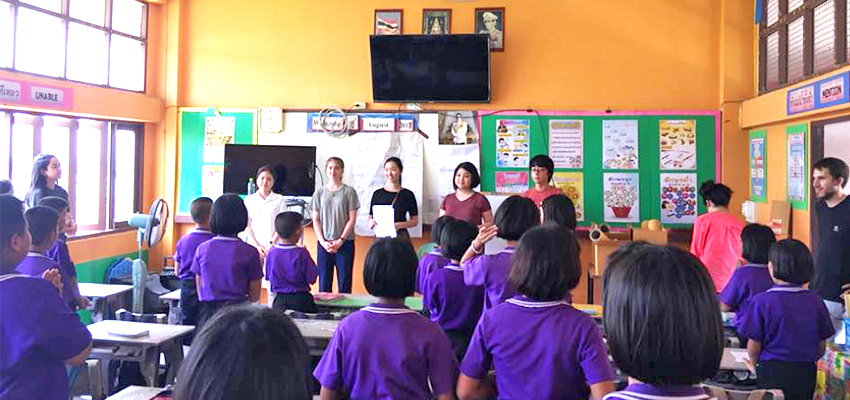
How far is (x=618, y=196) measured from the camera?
6164 millimetres

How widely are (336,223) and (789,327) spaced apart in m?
3.62

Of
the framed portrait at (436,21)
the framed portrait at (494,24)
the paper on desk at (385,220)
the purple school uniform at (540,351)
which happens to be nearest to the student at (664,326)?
the purple school uniform at (540,351)

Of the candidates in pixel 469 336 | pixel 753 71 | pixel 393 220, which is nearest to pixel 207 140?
pixel 393 220

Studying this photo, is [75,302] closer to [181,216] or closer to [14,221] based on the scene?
[14,221]

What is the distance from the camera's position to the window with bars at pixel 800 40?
434cm

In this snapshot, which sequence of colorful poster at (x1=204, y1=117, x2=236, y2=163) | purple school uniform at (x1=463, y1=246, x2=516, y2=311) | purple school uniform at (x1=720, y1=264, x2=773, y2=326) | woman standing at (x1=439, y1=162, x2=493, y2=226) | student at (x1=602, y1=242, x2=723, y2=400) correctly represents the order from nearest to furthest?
1. student at (x1=602, y1=242, x2=723, y2=400)
2. purple school uniform at (x1=463, y1=246, x2=516, y2=311)
3. purple school uniform at (x1=720, y1=264, x2=773, y2=326)
4. woman standing at (x1=439, y1=162, x2=493, y2=226)
5. colorful poster at (x1=204, y1=117, x2=236, y2=163)

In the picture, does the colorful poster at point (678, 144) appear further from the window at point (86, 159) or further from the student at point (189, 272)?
the window at point (86, 159)

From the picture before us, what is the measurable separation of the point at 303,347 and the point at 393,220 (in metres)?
4.33

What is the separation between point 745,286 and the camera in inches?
127

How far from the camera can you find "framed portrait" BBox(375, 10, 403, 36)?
648cm

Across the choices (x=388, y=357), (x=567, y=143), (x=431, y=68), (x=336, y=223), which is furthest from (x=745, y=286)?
(x=431, y=68)

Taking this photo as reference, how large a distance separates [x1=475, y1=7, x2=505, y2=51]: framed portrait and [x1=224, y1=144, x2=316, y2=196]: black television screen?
2175mm

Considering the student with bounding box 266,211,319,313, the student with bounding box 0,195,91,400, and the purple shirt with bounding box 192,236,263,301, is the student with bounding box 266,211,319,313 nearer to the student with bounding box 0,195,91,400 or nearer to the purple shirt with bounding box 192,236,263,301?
the purple shirt with bounding box 192,236,263,301

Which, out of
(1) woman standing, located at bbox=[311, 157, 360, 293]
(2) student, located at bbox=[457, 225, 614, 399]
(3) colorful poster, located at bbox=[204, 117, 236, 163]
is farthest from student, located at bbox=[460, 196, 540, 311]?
(3) colorful poster, located at bbox=[204, 117, 236, 163]
